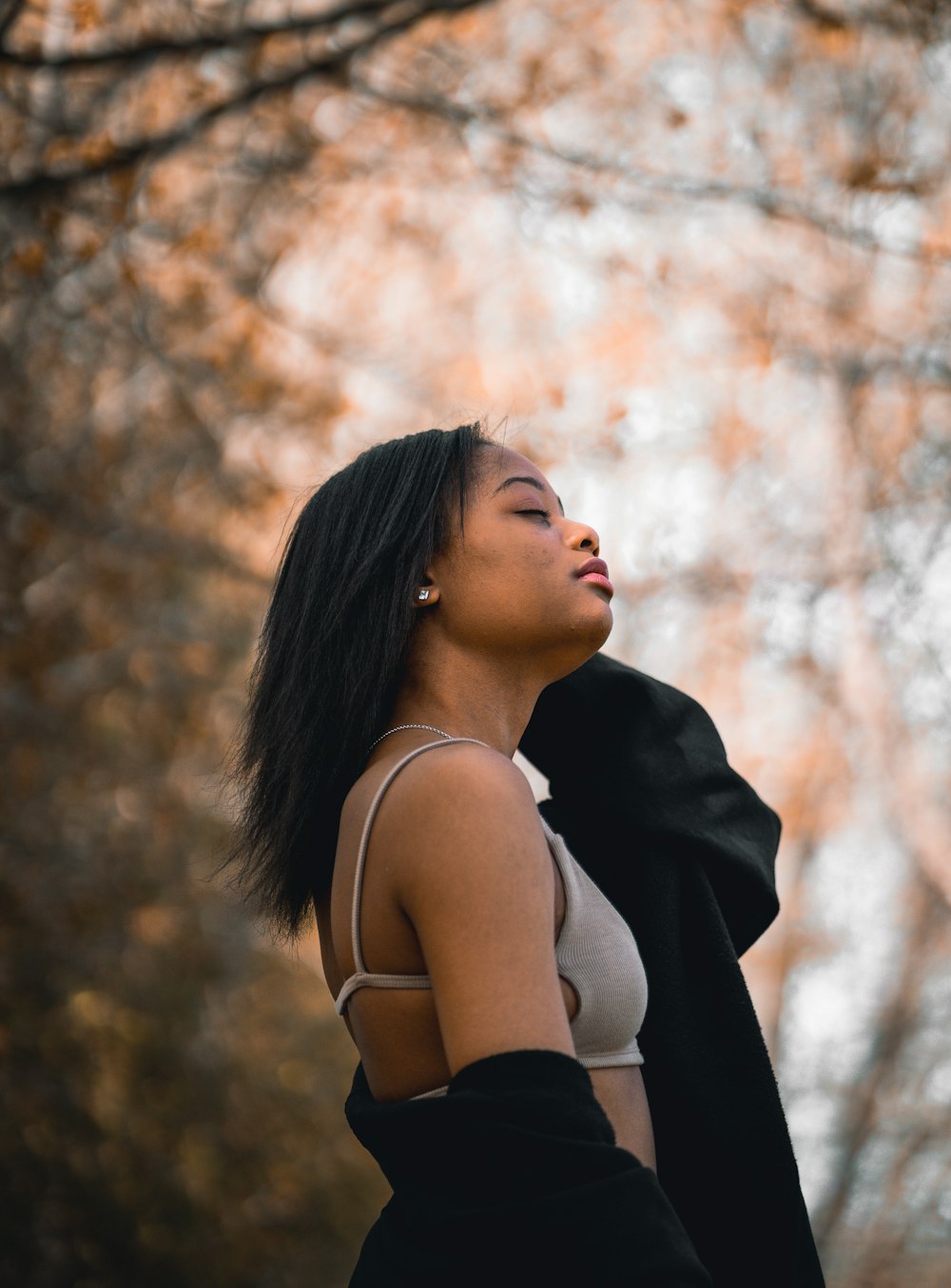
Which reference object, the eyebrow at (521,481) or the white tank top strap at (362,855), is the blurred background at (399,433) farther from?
the white tank top strap at (362,855)

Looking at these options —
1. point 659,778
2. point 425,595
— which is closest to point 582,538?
point 425,595

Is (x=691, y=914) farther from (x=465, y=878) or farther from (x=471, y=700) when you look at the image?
(x=465, y=878)

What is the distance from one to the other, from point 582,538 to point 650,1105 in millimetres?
565

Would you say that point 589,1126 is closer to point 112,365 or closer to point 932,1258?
point 932,1258

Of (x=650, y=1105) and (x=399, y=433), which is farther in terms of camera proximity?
(x=399, y=433)

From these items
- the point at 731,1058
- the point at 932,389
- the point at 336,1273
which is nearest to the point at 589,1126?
the point at 731,1058

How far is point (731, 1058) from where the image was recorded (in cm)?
127

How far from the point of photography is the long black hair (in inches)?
47.0

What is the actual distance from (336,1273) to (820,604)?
1844 millimetres

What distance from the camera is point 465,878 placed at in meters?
0.95

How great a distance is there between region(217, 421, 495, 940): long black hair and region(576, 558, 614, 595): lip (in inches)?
4.9

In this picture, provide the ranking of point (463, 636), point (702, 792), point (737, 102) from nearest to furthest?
1. point (463, 636)
2. point (702, 792)
3. point (737, 102)

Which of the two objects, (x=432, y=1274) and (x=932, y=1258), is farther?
(x=932, y=1258)

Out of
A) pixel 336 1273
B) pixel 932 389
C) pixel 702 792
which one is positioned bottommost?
pixel 336 1273
